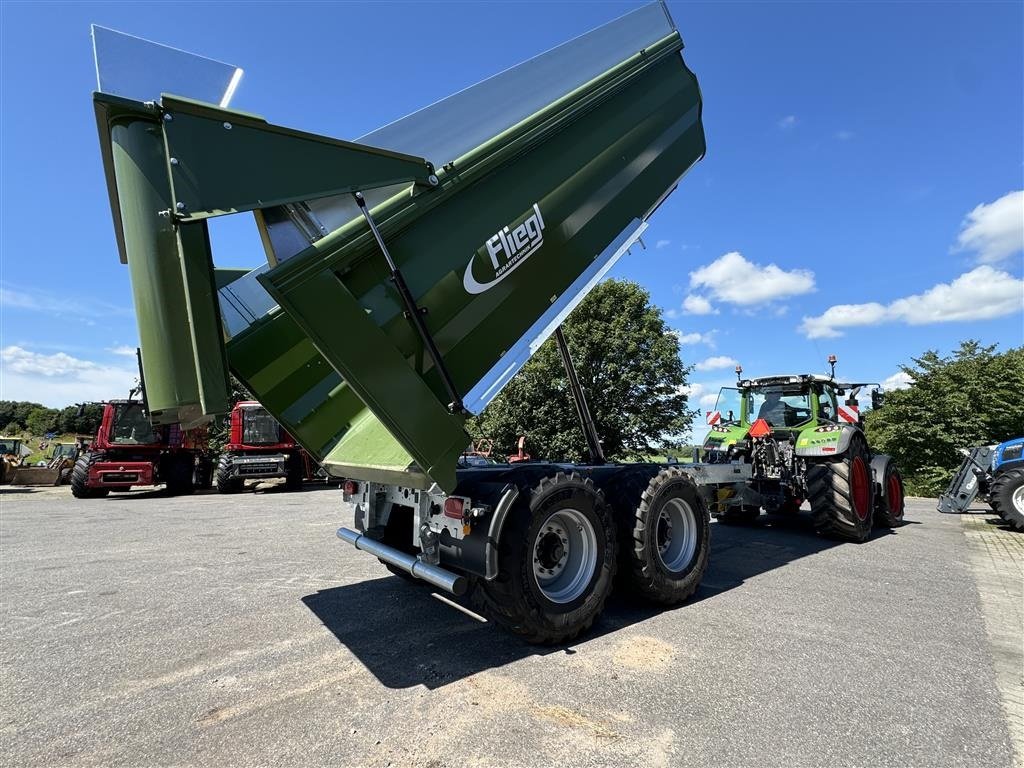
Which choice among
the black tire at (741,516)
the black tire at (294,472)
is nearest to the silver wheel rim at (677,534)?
the black tire at (741,516)

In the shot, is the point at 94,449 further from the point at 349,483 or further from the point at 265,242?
the point at 265,242

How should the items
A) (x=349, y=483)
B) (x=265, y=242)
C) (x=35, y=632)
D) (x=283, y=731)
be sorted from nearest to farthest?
(x=283, y=731)
(x=265, y=242)
(x=35, y=632)
(x=349, y=483)

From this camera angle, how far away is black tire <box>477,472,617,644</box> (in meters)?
3.58

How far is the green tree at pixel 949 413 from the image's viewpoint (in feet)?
63.7

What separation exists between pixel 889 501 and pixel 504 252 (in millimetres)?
8226

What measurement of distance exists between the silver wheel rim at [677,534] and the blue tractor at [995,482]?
7447 mm

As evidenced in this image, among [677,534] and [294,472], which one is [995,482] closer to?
[677,534]

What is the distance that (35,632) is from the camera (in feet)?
13.5

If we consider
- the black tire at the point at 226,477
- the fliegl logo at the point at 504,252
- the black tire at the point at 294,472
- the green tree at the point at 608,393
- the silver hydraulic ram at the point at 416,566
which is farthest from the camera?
the green tree at the point at 608,393

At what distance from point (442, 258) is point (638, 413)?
54.5 ft

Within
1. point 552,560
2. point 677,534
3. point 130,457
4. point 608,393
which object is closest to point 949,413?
point 608,393

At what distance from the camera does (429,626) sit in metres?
4.15

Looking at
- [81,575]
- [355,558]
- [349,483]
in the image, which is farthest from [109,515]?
[349,483]

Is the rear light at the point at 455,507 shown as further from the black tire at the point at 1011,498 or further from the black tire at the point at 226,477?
the black tire at the point at 226,477
